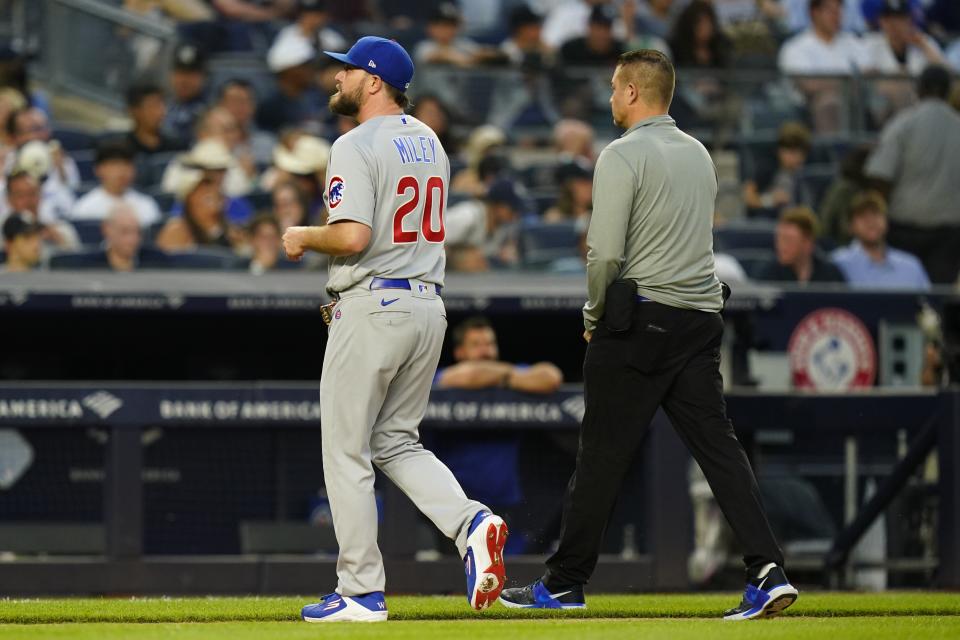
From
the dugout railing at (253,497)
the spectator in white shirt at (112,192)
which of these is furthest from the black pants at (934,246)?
the spectator in white shirt at (112,192)

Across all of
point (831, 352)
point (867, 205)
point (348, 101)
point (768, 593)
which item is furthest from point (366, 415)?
point (867, 205)

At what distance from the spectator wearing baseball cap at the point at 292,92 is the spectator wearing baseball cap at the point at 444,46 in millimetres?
909

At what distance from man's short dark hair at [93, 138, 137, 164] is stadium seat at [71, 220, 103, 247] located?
47cm

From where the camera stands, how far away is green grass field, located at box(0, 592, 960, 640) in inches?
188

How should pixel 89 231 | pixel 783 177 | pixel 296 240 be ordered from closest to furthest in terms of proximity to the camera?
1. pixel 296 240
2. pixel 89 231
3. pixel 783 177

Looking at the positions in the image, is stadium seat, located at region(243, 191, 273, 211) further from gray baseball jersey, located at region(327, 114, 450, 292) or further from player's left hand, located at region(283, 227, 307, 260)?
player's left hand, located at region(283, 227, 307, 260)

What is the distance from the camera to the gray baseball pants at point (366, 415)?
16.8ft

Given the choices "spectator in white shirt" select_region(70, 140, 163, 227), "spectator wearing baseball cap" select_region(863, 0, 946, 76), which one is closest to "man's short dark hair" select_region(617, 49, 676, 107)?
"spectator in white shirt" select_region(70, 140, 163, 227)

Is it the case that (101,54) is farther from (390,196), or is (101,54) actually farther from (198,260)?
(390,196)

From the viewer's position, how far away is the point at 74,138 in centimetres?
1256

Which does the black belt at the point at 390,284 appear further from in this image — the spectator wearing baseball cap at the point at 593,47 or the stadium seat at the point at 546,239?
the spectator wearing baseball cap at the point at 593,47

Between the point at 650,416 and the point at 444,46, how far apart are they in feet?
29.1

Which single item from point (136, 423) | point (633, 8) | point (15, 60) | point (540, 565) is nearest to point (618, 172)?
point (540, 565)

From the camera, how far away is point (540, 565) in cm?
742
